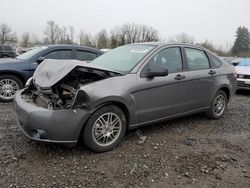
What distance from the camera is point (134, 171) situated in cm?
342

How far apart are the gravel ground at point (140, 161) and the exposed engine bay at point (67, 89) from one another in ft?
→ 2.23

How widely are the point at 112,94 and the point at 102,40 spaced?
140 ft

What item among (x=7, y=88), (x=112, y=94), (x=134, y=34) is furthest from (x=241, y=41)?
(x=112, y=94)

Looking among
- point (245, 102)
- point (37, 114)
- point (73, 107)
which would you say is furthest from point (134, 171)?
point (245, 102)

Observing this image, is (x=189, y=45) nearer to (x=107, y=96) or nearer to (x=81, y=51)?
(x=107, y=96)

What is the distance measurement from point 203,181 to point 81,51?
17.6 ft

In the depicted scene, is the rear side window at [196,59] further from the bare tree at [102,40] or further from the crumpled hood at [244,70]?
the bare tree at [102,40]

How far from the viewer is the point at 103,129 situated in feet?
12.8

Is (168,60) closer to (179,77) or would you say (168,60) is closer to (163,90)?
(179,77)

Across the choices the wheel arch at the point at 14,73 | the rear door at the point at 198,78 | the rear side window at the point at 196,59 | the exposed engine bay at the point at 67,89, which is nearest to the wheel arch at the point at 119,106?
the exposed engine bay at the point at 67,89

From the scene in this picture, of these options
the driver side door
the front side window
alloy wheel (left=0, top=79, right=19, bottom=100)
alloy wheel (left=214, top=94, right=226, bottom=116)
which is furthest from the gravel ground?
alloy wheel (left=0, top=79, right=19, bottom=100)

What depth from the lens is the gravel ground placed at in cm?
320

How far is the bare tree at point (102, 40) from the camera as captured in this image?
44125mm

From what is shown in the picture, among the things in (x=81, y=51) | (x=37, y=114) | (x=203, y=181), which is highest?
(x=81, y=51)
